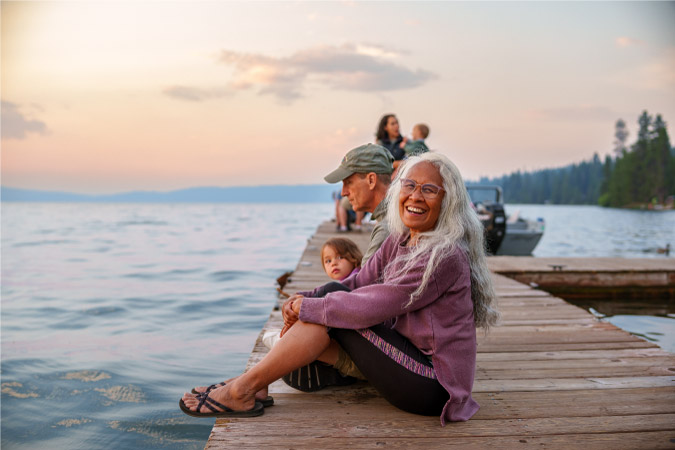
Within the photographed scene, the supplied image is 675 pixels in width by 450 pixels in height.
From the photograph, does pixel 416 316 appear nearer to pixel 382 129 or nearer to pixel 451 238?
pixel 451 238

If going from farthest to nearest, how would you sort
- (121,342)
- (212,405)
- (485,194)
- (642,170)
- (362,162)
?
(642,170)
(485,194)
(121,342)
(362,162)
(212,405)

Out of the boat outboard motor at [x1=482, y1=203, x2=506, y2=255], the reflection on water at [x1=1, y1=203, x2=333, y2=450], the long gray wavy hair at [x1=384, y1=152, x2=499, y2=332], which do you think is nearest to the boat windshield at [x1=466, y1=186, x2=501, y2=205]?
the boat outboard motor at [x1=482, y1=203, x2=506, y2=255]

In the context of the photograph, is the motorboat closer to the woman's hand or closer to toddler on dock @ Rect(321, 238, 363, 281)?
toddler on dock @ Rect(321, 238, 363, 281)

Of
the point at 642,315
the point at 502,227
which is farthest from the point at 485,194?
the point at 642,315

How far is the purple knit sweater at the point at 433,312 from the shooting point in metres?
2.25

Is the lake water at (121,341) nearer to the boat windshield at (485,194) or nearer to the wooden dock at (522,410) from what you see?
the wooden dock at (522,410)

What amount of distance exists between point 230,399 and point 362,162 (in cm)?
154

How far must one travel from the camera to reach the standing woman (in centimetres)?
844

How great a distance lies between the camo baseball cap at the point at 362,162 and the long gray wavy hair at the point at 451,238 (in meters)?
0.75

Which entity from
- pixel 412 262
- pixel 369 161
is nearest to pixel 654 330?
pixel 369 161

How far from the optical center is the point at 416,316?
2.35m

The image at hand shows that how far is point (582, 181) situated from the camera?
438 ft

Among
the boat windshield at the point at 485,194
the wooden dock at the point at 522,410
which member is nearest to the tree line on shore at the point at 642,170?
the boat windshield at the point at 485,194

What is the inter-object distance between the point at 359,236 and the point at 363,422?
9977mm
